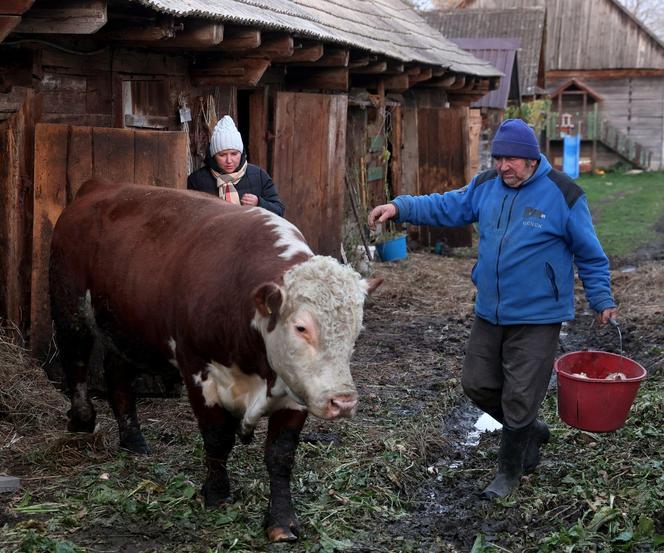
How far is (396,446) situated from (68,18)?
2.95m

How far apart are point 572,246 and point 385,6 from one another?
474 inches

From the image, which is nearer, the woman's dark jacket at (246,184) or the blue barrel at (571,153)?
the woman's dark jacket at (246,184)

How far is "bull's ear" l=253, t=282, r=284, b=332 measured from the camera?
394 cm

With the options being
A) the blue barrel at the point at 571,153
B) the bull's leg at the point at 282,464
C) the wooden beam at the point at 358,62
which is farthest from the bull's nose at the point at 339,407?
the blue barrel at the point at 571,153

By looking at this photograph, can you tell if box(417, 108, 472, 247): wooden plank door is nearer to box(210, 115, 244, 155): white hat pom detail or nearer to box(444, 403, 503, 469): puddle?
box(444, 403, 503, 469): puddle

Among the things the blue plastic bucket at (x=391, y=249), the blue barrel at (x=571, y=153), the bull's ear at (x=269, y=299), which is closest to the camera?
the bull's ear at (x=269, y=299)

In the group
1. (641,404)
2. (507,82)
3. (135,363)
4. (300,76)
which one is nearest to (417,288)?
(300,76)

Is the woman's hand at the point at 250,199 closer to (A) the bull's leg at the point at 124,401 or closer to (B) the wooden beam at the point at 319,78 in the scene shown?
(A) the bull's leg at the point at 124,401

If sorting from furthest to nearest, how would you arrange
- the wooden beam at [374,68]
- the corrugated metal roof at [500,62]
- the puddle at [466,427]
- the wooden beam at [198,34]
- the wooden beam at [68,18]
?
the corrugated metal roof at [500,62] < the wooden beam at [374,68] < the wooden beam at [198,34] < the puddle at [466,427] < the wooden beam at [68,18]

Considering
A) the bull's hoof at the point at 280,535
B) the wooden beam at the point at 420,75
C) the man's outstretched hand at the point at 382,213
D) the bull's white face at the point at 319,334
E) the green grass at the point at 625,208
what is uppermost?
the wooden beam at the point at 420,75

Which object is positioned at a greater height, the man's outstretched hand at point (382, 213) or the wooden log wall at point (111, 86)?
the wooden log wall at point (111, 86)

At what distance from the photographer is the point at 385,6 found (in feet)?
53.2

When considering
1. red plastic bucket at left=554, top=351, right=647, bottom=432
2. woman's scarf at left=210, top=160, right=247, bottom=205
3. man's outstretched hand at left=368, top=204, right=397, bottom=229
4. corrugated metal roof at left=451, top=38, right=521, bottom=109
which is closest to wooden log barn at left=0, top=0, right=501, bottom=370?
woman's scarf at left=210, top=160, right=247, bottom=205

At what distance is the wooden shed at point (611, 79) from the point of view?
35719mm
